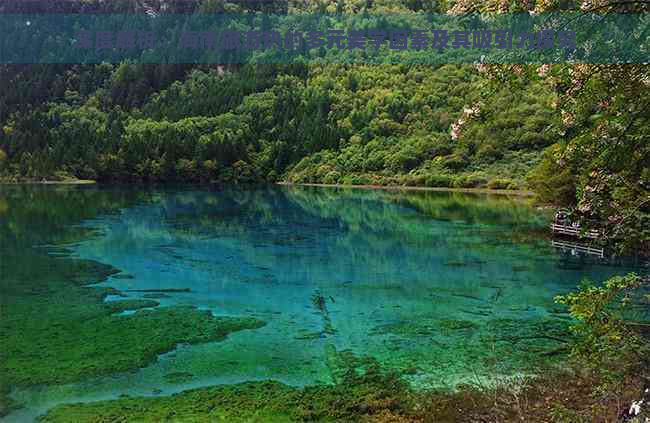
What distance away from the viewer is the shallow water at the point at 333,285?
15.4m

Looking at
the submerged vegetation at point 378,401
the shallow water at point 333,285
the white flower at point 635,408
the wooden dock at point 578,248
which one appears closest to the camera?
the white flower at point 635,408

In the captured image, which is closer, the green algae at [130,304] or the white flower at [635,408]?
Result: the white flower at [635,408]

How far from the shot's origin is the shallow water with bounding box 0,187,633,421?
15398 mm

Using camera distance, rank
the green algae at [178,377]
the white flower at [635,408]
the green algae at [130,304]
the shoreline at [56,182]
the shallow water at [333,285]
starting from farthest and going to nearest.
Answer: the shoreline at [56,182]
the green algae at [130,304]
the shallow water at [333,285]
the green algae at [178,377]
the white flower at [635,408]

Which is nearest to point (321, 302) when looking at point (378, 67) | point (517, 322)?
point (517, 322)

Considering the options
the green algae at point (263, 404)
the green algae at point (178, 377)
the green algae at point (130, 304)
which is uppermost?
the green algae at point (263, 404)

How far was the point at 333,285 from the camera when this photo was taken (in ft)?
86.7

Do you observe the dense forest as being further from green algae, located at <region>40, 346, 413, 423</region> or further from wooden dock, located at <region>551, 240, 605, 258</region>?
green algae, located at <region>40, 346, 413, 423</region>

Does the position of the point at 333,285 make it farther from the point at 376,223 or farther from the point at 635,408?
the point at 376,223

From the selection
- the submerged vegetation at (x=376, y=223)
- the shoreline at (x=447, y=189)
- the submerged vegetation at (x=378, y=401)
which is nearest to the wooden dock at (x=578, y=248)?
the submerged vegetation at (x=376, y=223)

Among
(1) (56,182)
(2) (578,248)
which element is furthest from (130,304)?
(1) (56,182)

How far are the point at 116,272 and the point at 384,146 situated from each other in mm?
104752

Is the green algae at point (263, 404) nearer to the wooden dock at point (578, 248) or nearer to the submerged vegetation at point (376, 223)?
the submerged vegetation at point (376, 223)

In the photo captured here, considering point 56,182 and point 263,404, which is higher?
point 56,182
